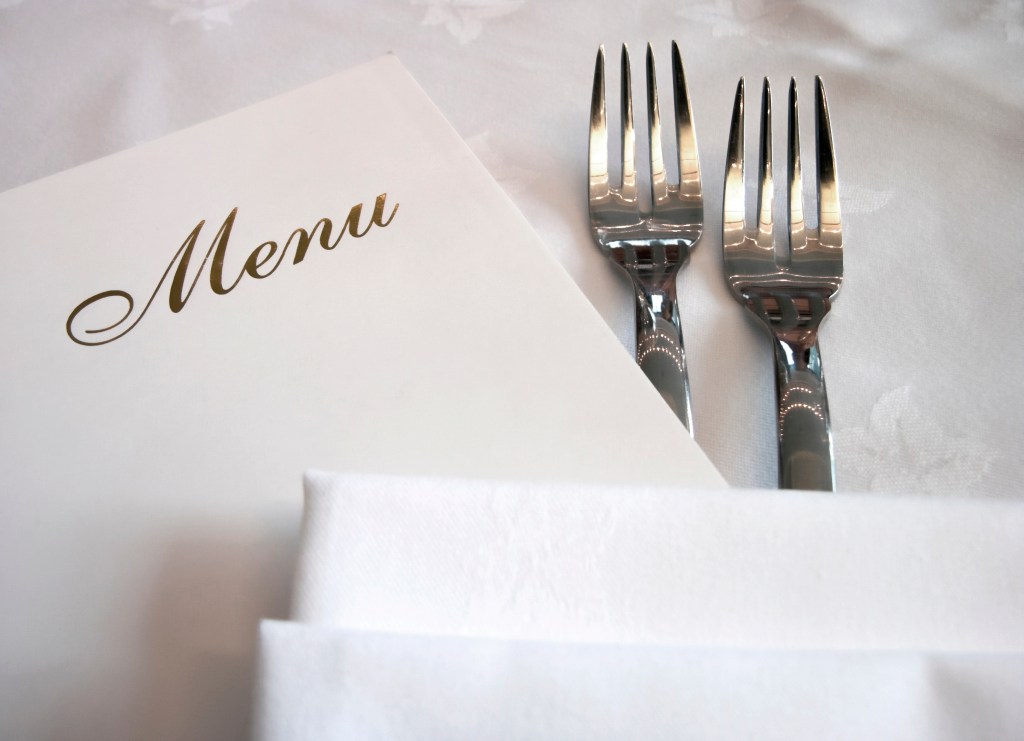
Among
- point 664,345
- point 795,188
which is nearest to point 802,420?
point 664,345

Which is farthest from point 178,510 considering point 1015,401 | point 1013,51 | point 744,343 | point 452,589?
point 1013,51

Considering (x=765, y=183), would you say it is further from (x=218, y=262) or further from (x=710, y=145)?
(x=218, y=262)

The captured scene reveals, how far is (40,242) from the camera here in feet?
1.50

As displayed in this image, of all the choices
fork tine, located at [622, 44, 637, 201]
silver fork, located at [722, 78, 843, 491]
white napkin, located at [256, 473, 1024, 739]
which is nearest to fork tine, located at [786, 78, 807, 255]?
silver fork, located at [722, 78, 843, 491]

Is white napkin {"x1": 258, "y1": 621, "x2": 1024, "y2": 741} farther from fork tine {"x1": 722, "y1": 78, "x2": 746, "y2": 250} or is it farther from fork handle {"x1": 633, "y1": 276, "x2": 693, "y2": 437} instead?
fork tine {"x1": 722, "y1": 78, "x2": 746, "y2": 250}

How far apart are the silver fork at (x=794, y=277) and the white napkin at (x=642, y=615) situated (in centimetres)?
10

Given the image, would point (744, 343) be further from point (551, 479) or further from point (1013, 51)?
point (1013, 51)

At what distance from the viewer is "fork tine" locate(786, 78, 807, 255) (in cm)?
49

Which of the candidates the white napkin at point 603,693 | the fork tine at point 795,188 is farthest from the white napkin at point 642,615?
the fork tine at point 795,188

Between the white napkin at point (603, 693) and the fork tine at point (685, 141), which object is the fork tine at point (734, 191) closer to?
the fork tine at point (685, 141)

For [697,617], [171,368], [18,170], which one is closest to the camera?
[697,617]

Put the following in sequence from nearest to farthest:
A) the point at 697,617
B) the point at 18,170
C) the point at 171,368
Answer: the point at 697,617, the point at 171,368, the point at 18,170

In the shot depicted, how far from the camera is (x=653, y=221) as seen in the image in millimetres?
509

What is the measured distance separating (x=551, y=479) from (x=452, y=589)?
0.34 feet
